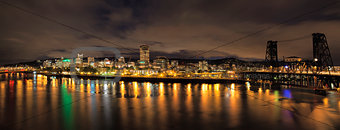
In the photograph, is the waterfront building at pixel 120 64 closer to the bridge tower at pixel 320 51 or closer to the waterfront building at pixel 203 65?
the waterfront building at pixel 203 65

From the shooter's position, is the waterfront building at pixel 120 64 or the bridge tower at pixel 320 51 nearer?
the bridge tower at pixel 320 51

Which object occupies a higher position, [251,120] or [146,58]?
[146,58]

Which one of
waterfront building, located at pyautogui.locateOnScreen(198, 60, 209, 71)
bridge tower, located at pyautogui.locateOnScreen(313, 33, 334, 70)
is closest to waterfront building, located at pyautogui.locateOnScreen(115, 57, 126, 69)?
waterfront building, located at pyautogui.locateOnScreen(198, 60, 209, 71)

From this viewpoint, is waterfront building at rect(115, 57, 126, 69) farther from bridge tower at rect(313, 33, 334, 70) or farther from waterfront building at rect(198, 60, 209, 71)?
bridge tower at rect(313, 33, 334, 70)

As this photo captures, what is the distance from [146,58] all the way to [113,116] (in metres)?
156

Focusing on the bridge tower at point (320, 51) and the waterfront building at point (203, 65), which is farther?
the waterfront building at point (203, 65)

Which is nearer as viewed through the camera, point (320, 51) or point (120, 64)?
point (320, 51)

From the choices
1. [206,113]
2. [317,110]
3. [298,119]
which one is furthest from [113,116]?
[317,110]

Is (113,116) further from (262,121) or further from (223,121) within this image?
(262,121)

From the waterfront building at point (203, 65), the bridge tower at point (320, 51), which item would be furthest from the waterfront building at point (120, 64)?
the bridge tower at point (320, 51)

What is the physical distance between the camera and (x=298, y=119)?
920cm

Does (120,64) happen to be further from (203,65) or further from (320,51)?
(320,51)

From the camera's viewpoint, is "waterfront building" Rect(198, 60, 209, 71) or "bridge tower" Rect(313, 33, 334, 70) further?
"waterfront building" Rect(198, 60, 209, 71)

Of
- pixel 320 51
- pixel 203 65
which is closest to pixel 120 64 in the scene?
pixel 203 65
